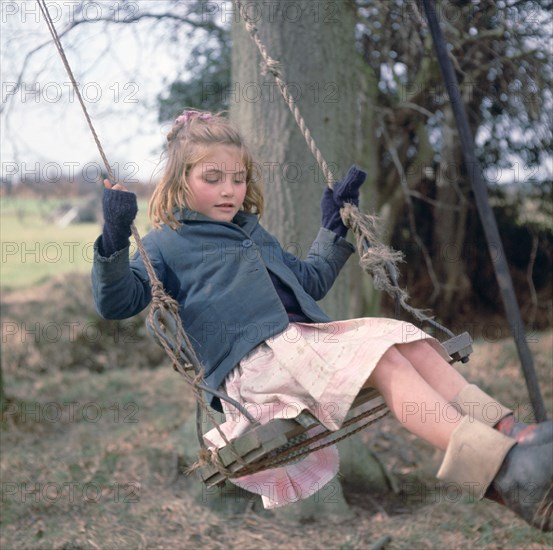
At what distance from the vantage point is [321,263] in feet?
10.1

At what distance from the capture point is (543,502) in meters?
1.99

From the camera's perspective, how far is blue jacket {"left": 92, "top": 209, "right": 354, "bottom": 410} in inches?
100.0

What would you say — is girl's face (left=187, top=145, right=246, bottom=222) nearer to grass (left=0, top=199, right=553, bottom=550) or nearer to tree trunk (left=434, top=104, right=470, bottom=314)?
grass (left=0, top=199, right=553, bottom=550)

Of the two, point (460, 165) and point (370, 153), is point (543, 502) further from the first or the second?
point (460, 165)

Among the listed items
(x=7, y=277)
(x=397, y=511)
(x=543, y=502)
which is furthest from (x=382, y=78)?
(x=7, y=277)

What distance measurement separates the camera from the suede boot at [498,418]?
6.72ft

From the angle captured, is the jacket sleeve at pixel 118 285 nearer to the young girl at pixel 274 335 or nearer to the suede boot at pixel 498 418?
the young girl at pixel 274 335

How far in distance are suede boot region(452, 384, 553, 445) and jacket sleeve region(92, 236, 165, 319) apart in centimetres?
105

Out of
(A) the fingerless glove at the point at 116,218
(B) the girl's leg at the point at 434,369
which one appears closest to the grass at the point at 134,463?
(B) the girl's leg at the point at 434,369

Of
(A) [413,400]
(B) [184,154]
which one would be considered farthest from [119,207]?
(A) [413,400]

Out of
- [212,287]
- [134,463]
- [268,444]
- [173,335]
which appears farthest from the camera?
[134,463]

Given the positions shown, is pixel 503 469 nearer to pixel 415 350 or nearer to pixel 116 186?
pixel 415 350

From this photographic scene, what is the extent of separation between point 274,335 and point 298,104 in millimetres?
1654

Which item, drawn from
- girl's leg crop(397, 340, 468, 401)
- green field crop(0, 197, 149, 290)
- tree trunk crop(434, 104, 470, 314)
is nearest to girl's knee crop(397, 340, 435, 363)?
girl's leg crop(397, 340, 468, 401)
